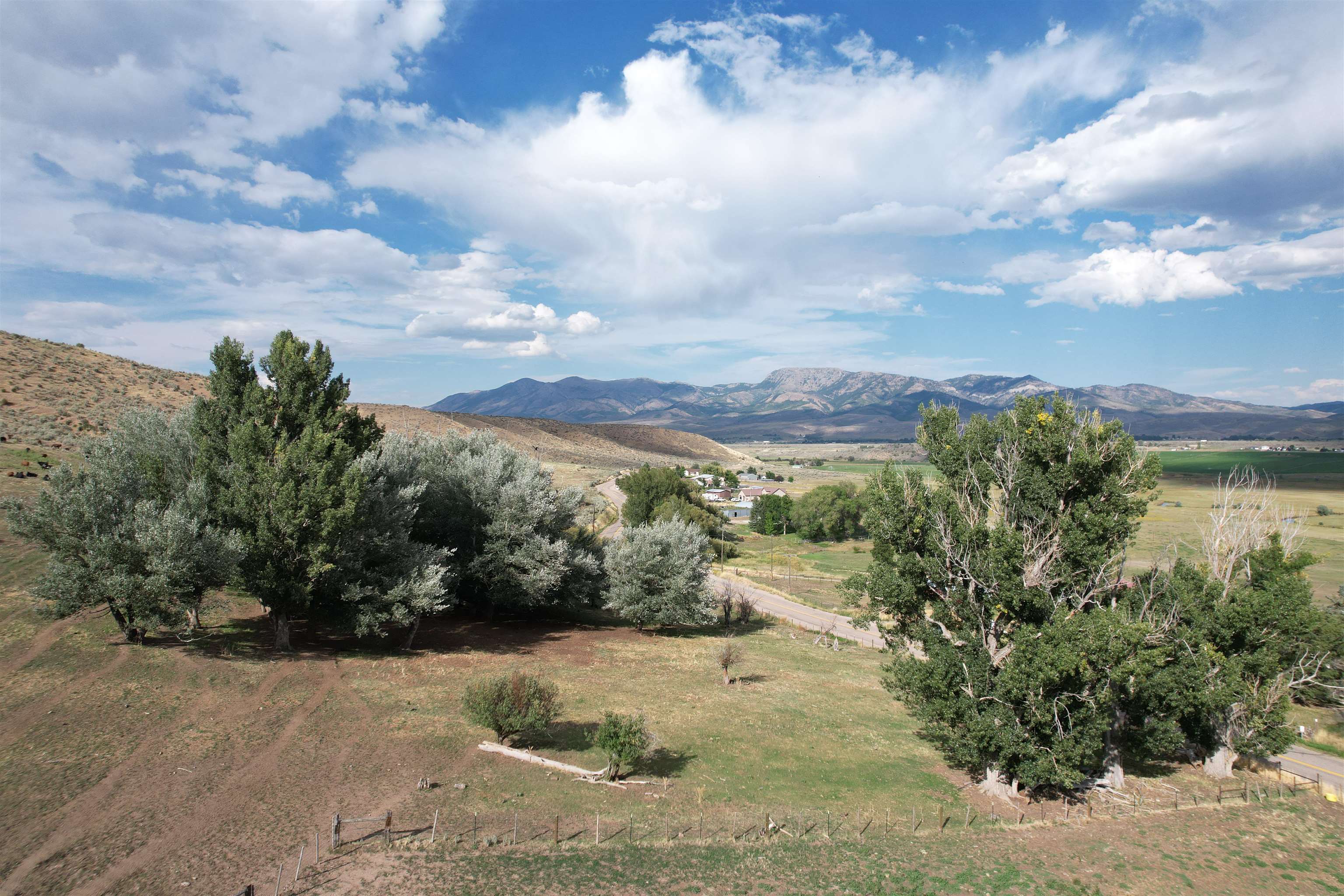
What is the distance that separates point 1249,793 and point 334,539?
35531 millimetres

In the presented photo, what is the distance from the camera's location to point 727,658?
97.7 ft

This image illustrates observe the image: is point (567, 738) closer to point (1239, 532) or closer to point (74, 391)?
point (1239, 532)

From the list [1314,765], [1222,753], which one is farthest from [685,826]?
[1314,765]

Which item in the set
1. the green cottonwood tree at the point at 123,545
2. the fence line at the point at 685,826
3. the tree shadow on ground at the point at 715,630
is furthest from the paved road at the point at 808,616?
the green cottonwood tree at the point at 123,545

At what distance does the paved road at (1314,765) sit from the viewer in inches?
1024

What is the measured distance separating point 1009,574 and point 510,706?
15.7 metres

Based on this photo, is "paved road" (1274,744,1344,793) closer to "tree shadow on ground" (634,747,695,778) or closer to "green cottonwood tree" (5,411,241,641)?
"tree shadow on ground" (634,747,695,778)

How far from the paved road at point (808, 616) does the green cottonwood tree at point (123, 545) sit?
90.8 feet

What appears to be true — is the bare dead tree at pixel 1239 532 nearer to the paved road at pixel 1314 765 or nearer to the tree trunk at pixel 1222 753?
the tree trunk at pixel 1222 753

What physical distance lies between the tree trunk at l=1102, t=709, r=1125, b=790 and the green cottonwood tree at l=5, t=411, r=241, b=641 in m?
31.5

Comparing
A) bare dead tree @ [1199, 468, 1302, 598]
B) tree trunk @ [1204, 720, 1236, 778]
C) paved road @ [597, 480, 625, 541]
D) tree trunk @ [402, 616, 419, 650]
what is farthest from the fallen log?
paved road @ [597, 480, 625, 541]

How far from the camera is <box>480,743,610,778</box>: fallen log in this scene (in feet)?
62.0

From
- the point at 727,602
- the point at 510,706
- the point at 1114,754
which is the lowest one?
the point at 727,602

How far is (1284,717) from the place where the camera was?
23656mm
